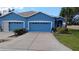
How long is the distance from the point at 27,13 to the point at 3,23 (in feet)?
1.81

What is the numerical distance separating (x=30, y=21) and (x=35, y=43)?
0.48m

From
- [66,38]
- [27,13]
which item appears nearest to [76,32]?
[66,38]

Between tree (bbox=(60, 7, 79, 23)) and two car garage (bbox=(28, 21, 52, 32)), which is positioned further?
two car garage (bbox=(28, 21, 52, 32))

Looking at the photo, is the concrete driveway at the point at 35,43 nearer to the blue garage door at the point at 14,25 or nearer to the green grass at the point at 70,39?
the green grass at the point at 70,39

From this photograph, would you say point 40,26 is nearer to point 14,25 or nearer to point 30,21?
point 30,21

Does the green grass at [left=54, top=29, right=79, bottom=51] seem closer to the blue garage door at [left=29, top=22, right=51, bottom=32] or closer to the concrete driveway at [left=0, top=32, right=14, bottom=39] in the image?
the blue garage door at [left=29, top=22, right=51, bottom=32]

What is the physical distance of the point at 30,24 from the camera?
14.2 m

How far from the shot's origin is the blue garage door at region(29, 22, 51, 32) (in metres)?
14.2

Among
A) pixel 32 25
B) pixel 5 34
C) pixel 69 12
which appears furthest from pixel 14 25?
pixel 69 12

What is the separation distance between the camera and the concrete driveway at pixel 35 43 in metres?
14.1

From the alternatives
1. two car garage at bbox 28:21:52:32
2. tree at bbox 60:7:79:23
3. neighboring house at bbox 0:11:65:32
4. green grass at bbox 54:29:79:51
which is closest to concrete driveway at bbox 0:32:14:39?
neighboring house at bbox 0:11:65:32

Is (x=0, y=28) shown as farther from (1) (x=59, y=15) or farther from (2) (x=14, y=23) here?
(1) (x=59, y=15)

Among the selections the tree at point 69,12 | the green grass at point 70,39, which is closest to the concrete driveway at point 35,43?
the green grass at point 70,39

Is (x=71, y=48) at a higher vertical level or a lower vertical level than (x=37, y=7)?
lower
